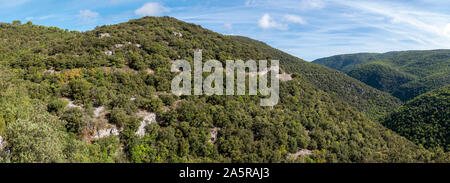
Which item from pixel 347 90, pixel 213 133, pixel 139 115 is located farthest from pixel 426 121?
pixel 139 115

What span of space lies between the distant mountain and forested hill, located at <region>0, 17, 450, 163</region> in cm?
3761

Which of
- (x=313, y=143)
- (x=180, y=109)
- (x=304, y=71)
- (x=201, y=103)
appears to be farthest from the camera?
(x=304, y=71)

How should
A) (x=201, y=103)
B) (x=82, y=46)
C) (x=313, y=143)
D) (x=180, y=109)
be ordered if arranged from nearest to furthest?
(x=180, y=109)
(x=201, y=103)
(x=313, y=143)
(x=82, y=46)

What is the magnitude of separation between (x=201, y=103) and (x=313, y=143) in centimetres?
1756

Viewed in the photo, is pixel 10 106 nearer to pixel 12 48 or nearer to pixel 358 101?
pixel 12 48

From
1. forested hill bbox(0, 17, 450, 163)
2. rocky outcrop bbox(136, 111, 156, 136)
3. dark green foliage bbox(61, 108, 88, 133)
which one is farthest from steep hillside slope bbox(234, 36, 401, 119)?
dark green foliage bbox(61, 108, 88, 133)

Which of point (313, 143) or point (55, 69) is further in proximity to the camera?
point (313, 143)

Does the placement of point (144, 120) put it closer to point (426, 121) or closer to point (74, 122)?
point (74, 122)

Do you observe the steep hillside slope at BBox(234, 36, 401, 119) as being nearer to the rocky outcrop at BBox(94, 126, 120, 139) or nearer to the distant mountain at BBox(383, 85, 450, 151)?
the distant mountain at BBox(383, 85, 450, 151)

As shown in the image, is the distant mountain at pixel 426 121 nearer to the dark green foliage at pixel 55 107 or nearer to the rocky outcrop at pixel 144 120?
the rocky outcrop at pixel 144 120

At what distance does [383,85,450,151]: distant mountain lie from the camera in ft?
209

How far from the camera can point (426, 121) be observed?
73.8 m

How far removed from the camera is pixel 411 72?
19425cm
